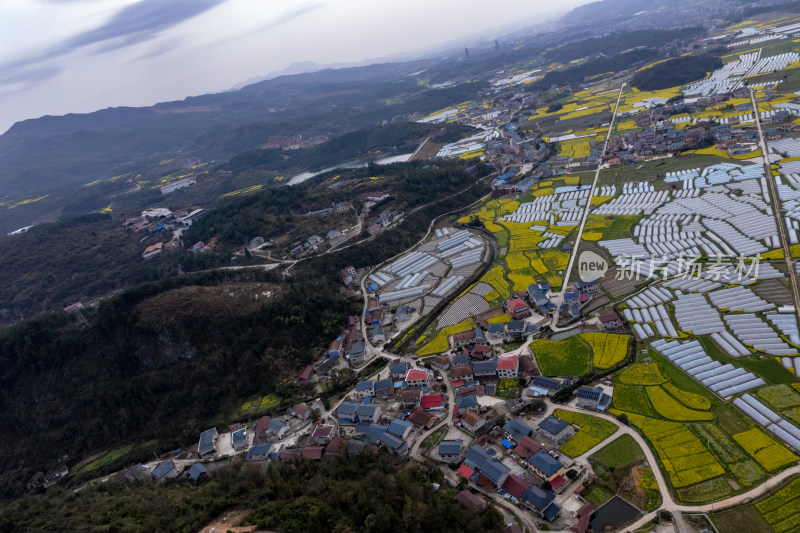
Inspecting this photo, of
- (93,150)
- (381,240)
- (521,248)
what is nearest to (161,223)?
(381,240)

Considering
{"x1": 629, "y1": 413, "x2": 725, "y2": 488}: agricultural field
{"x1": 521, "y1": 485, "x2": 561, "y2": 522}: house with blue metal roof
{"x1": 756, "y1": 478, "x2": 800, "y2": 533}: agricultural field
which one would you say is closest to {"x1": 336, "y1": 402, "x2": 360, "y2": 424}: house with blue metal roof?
{"x1": 521, "y1": 485, "x2": 561, "y2": 522}: house with blue metal roof

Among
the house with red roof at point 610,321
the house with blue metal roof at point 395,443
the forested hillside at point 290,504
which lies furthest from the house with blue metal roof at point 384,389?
the house with red roof at point 610,321

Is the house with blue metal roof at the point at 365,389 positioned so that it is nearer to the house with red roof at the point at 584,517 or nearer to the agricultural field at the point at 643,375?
the house with red roof at the point at 584,517

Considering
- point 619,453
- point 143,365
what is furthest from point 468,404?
point 143,365

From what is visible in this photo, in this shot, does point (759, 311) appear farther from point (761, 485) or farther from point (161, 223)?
point (161, 223)

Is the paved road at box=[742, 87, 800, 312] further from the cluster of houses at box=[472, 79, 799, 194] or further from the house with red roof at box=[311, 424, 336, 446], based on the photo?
the house with red roof at box=[311, 424, 336, 446]
